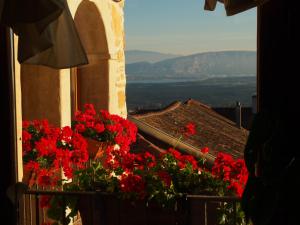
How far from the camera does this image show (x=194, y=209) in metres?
3.39

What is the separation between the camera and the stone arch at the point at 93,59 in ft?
22.6

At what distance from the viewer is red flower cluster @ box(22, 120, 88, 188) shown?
15.5 feet

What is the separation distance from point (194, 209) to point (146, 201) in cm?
32

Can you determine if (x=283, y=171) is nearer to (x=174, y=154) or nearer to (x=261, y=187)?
(x=261, y=187)

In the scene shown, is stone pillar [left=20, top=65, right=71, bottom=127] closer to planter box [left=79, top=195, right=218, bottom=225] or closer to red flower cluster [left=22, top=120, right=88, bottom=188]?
red flower cluster [left=22, top=120, right=88, bottom=188]

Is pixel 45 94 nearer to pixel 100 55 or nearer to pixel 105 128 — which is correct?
pixel 105 128

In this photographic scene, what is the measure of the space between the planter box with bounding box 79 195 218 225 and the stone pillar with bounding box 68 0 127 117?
11.8 feet

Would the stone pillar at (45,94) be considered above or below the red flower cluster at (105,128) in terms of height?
above

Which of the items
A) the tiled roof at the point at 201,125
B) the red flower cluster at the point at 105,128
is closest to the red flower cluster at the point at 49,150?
the red flower cluster at the point at 105,128

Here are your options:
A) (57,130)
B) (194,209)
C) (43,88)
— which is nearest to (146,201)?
(194,209)

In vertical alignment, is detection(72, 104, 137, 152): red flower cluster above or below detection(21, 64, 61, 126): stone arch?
below

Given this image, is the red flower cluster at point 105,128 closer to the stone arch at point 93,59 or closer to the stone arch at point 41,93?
the stone arch at point 41,93

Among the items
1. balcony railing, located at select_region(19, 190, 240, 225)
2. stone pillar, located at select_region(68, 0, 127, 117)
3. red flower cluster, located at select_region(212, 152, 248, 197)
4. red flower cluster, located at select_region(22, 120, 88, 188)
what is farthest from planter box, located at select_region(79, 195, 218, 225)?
stone pillar, located at select_region(68, 0, 127, 117)

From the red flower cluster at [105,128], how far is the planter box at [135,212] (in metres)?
2.20
